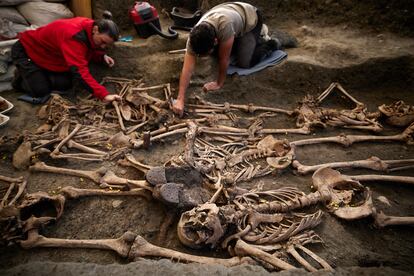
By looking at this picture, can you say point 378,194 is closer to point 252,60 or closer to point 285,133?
point 285,133

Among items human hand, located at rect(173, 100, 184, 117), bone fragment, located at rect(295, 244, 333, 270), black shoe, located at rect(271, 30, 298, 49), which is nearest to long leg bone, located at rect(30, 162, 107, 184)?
human hand, located at rect(173, 100, 184, 117)

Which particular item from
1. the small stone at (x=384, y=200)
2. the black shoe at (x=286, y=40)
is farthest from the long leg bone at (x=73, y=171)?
the black shoe at (x=286, y=40)

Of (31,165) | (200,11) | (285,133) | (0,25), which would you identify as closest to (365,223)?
(285,133)

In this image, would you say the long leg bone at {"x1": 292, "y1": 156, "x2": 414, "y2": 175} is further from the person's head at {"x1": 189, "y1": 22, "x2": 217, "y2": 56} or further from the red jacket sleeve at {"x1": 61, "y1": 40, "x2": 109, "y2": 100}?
the red jacket sleeve at {"x1": 61, "y1": 40, "x2": 109, "y2": 100}

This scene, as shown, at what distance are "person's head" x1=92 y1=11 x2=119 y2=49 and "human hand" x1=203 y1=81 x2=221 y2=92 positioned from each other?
4.35ft

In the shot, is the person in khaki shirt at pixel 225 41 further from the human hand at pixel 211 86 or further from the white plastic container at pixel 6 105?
the white plastic container at pixel 6 105

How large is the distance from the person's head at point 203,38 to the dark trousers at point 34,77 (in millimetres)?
2172

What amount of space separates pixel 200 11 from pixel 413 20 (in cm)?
357

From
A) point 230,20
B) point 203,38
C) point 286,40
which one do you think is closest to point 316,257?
point 203,38

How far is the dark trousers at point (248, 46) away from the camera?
401cm

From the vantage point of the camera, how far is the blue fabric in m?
4.14

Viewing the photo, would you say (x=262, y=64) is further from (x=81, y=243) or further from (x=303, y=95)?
(x=81, y=243)

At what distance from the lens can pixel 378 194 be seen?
2.61 m

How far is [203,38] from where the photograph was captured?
305 centimetres
